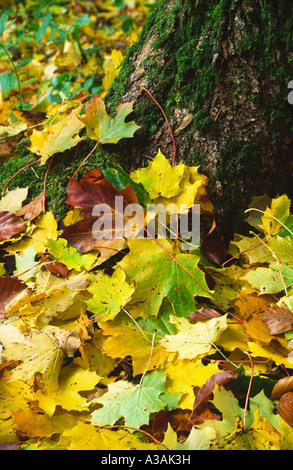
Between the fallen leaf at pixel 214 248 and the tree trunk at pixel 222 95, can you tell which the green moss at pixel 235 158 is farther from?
the fallen leaf at pixel 214 248

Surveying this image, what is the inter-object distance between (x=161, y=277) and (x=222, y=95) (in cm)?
67

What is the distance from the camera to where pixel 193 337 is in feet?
3.34

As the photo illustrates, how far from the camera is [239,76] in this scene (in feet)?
4.17

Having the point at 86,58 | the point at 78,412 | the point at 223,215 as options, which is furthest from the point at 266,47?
the point at 86,58

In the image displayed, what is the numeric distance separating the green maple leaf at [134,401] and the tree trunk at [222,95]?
631 mm

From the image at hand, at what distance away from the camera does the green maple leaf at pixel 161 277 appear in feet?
3.62

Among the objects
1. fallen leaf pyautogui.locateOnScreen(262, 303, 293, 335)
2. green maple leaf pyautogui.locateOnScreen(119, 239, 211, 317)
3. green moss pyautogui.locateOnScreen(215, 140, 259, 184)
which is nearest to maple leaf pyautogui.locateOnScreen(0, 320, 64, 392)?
green maple leaf pyautogui.locateOnScreen(119, 239, 211, 317)

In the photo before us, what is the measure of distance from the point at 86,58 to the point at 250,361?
2.48 metres

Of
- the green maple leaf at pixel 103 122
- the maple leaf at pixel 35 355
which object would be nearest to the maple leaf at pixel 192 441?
the maple leaf at pixel 35 355

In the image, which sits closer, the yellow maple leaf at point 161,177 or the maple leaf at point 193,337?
the maple leaf at point 193,337

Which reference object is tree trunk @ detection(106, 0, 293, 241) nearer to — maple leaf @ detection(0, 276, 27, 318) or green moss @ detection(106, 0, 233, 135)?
green moss @ detection(106, 0, 233, 135)

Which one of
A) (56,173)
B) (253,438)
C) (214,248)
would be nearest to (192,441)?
(253,438)

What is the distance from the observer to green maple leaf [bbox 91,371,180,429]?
0.89 metres

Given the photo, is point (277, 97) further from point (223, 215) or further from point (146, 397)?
point (146, 397)
